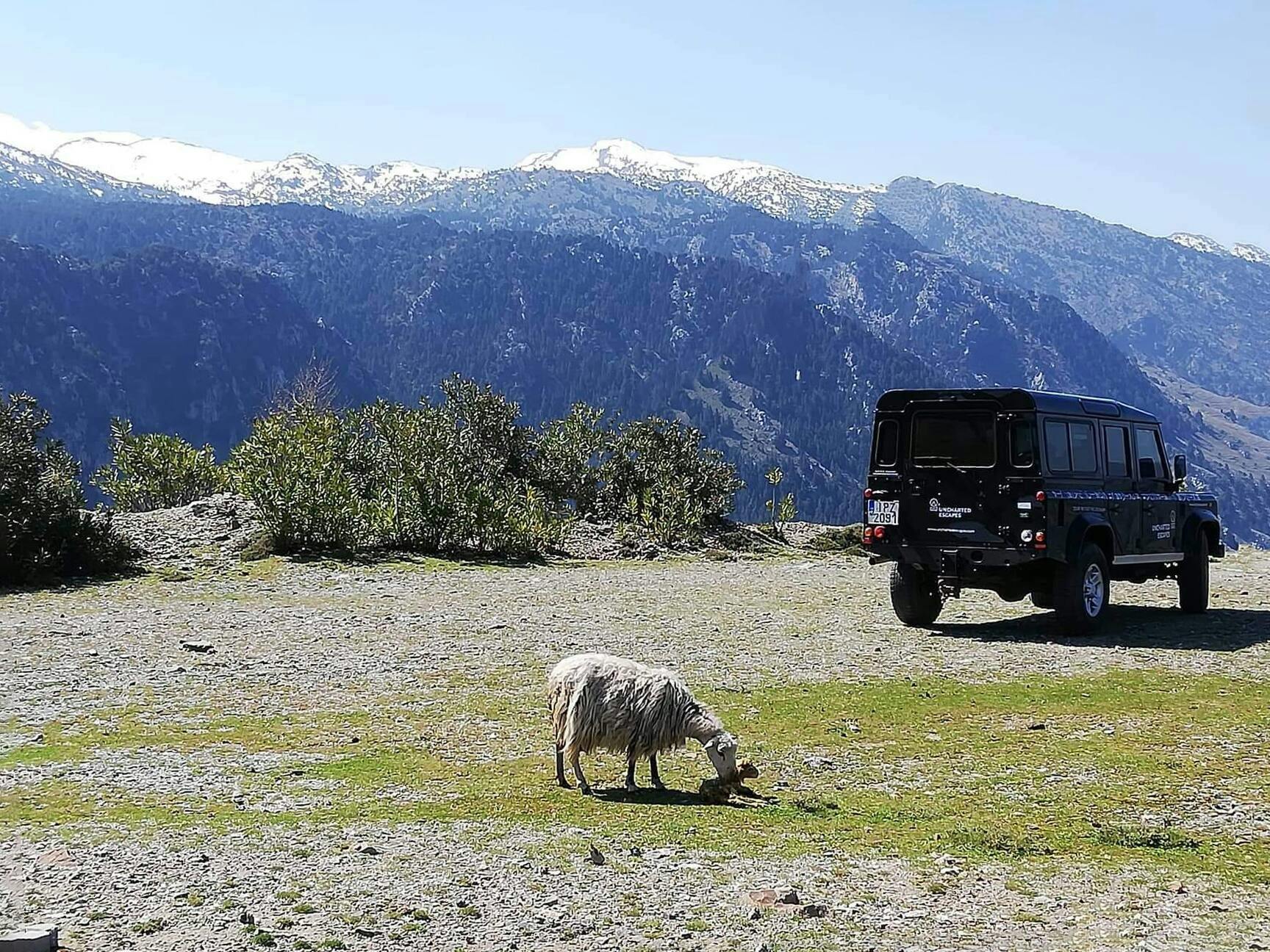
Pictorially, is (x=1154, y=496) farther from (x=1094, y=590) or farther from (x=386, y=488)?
(x=386, y=488)

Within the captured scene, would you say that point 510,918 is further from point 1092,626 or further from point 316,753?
point 1092,626

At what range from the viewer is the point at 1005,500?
1834cm

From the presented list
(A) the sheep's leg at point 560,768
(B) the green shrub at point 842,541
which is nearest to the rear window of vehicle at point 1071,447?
(A) the sheep's leg at point 560,768

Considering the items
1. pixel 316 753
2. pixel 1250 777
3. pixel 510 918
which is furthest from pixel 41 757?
pixel 1250 777

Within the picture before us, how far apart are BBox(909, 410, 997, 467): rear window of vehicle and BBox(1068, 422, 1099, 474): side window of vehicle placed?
1546 millimetres

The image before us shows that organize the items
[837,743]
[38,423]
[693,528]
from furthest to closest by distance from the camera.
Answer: [693,528] → [38,423] → [837,743]

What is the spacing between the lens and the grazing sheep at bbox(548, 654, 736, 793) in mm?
9719

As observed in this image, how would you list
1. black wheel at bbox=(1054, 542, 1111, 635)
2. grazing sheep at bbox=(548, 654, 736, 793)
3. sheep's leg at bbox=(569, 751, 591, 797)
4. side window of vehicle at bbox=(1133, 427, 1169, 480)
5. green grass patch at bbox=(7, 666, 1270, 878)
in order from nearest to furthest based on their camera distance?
green grass patch at bbox=(7, 666, 1270, 878)
grazing sheep at bbox=(548, 654, 736, 793)
sheep's leg at bbox=(569, 751, 591, 797)
black wheel at bbox=(1054, 542, 1111, 635)
side window of vehicle at bbox=(1133, 427, 1169, 480)

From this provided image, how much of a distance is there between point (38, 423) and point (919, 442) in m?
21.3

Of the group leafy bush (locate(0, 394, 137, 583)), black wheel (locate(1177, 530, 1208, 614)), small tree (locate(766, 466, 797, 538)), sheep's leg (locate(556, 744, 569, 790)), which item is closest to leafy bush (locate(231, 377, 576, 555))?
leafy bush (locate(0, 394, 137, 583))

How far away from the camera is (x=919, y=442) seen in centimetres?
1927

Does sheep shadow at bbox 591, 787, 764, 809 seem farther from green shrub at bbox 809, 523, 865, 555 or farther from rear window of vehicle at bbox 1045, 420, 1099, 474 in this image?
green shrub at bbox 809, 523, 865, 555

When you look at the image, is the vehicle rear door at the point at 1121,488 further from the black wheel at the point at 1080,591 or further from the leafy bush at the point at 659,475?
the leafy bush at the point at 659,475

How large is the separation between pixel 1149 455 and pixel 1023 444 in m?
4.54
